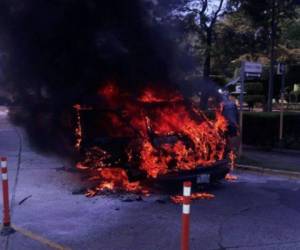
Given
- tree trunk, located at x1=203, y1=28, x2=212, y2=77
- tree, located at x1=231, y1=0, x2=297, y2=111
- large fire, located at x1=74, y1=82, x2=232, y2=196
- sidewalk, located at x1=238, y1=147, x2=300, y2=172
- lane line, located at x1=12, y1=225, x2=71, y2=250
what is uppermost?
tree, located at x1=231, y1=0, x2=297, y2=111

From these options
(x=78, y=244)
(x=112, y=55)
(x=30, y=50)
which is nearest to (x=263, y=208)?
(x=78, y=244)

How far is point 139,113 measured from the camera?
8.38 meters

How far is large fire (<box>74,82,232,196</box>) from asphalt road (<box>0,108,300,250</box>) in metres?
0.54

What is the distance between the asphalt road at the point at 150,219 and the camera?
562cm

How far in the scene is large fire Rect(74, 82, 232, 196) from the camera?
7.67 m

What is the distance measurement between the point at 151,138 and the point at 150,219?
1689 millimetres

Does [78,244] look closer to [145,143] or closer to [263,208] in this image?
[145,143]

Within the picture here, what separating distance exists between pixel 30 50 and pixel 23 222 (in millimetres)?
4745

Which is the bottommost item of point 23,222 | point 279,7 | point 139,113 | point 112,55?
point 23,222

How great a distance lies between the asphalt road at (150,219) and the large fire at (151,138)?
21.1 inches

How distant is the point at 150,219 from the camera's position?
6586mm

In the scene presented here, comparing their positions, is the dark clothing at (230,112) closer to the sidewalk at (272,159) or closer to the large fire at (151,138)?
the sidewalk at (272,159)

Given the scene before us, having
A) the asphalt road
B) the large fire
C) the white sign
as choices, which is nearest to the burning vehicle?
the large fire

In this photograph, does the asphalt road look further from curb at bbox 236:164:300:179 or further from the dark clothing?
the dark clothing
